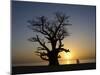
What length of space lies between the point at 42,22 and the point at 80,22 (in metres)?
0.55

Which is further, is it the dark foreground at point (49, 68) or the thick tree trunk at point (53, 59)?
the thick tree trunk at point (53, 59)

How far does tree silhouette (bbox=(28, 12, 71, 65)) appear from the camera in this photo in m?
2.67

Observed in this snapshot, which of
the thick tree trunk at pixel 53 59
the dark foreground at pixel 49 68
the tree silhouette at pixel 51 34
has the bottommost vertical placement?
→ the dark foreground at pixel 49 68

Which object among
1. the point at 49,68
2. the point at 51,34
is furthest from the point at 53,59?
the point at 51,34

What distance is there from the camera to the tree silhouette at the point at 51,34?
2670mm

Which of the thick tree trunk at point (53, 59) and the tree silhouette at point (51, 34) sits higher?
the tree silhouette at point (51, 34)

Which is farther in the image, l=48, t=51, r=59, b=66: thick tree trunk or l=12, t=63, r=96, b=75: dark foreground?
l=48, t=51, r=59, b=66: thick tree trunk

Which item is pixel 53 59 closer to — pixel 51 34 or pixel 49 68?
pixel 49 68

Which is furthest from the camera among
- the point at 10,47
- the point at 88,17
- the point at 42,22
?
the point at 88,17

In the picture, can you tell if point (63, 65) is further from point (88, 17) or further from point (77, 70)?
point (88, 17)

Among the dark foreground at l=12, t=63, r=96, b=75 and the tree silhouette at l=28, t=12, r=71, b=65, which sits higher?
the tree silhouette at l=28, t=12, r=71, b=65

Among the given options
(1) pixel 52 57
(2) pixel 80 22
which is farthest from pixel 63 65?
(2) pixel 80 22

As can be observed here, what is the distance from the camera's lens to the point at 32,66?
2.64m

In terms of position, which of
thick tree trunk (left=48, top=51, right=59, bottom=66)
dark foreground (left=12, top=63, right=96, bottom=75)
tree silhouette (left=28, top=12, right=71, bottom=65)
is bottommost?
dark foreground (left=12, top=63, right=96, bottom=75)
